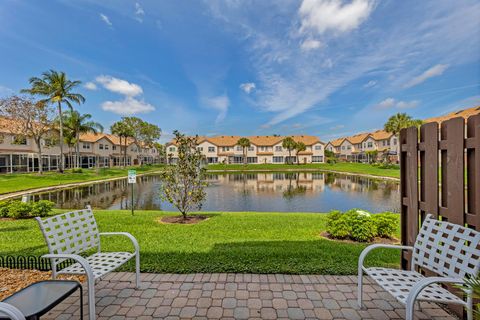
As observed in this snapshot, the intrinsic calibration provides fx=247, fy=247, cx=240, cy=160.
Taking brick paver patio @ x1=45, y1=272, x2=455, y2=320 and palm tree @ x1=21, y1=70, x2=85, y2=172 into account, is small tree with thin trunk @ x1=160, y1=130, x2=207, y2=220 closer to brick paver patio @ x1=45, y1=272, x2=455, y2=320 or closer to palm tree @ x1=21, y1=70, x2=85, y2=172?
brick paver patio @ x1=45, y1=272, x2=455, y2=320

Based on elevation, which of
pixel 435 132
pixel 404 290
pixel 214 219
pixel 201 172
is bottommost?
pixel 214 219

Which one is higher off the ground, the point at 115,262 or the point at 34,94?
the point at 34,94

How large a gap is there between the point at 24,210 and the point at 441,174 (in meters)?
10.7

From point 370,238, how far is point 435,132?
11.6 feet

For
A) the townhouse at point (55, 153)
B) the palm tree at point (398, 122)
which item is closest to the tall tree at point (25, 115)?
the townhouse at point (55, 153)

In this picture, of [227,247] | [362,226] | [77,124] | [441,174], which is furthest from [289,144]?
[441,174]

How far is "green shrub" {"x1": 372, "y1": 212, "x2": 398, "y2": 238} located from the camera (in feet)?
18.9

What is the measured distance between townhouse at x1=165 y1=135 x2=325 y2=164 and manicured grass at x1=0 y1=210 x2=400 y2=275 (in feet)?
176

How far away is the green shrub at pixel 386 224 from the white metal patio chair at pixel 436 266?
9.97ft

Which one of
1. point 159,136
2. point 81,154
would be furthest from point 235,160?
point 81,154

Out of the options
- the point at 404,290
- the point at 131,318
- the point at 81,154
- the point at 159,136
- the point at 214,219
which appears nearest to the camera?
the point at 404,290

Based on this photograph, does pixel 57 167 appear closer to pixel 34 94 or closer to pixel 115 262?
pixel 34 94

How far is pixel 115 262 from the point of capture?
3111 mm

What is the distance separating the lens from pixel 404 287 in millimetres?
2506
